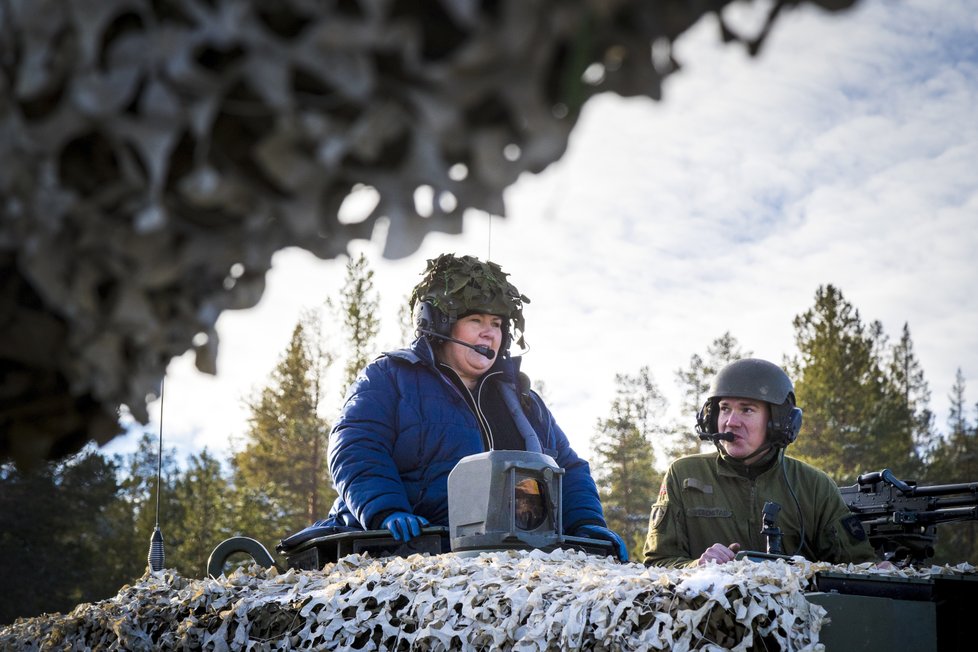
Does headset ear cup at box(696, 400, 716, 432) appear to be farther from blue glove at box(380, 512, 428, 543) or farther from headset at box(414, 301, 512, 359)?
blue glove at box(380, 512, 428, 543)

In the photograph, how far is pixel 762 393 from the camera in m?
5.62

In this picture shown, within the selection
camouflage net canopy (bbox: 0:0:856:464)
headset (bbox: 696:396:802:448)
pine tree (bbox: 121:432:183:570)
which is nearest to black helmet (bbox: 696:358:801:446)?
headset (bbox: 696:396:802:448)

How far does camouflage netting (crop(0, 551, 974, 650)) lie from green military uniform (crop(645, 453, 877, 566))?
4.52 feet

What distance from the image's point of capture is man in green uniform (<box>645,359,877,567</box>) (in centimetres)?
532

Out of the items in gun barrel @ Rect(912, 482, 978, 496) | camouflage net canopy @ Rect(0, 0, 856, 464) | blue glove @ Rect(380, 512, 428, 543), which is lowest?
blue glove @ Rect(380, 512, 428, 543)

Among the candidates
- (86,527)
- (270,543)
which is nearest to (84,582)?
(86,527)

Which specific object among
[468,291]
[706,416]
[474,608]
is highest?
[468,291]

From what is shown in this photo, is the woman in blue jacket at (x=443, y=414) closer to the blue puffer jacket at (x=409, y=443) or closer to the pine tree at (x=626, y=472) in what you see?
the blue puffer jacket at (x=409, y=443)

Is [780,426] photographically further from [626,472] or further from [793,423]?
[626,472]

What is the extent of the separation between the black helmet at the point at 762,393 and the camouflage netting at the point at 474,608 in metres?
1.81

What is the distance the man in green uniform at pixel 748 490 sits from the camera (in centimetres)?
532

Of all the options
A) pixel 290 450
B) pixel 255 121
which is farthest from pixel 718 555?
pixel 290 450

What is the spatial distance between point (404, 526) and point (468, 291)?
148 cm

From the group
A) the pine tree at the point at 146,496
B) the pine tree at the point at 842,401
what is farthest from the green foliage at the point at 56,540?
the pine tree at the point at 842,401
